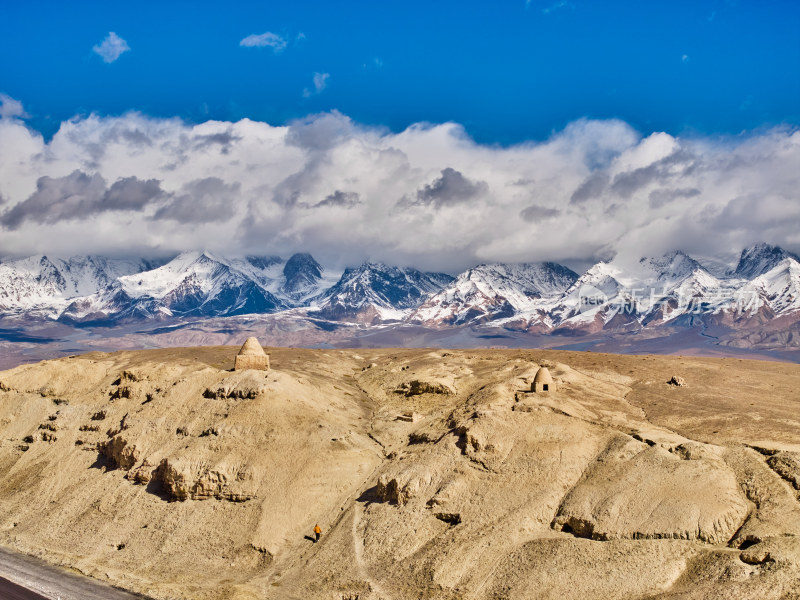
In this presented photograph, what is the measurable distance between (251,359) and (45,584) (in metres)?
36.9

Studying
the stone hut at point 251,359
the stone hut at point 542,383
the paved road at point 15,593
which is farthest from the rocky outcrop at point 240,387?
the stone hut at point 542,383

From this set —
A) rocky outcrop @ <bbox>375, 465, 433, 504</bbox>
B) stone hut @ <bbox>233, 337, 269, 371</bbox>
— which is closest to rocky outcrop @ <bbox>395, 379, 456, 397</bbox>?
stone hut @ <bbox>233, 337, 269, 371</bbox>

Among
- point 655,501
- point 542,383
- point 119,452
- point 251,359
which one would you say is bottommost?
point 655,501

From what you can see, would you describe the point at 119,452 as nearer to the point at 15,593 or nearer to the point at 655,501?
the point at 15,593

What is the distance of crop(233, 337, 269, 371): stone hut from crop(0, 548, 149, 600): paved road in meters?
32.2

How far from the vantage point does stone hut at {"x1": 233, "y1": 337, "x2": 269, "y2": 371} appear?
95.1 metres

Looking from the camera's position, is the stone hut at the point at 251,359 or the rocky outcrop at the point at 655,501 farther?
the stone hut at the point at 251,359

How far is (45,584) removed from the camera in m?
65.0

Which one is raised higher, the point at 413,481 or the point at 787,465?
the point at 787,465

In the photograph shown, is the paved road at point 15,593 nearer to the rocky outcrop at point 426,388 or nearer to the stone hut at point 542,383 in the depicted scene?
the rocky outcrop at point 426,388

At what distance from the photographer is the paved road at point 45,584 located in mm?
62125

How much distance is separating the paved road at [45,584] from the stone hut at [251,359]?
32240mm

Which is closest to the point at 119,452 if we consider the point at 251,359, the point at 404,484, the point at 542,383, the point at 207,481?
the point at 207,481

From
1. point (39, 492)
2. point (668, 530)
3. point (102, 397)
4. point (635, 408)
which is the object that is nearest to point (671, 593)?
point (668, 530)
